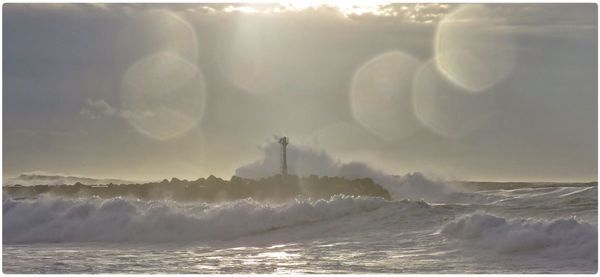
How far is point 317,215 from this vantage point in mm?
18828

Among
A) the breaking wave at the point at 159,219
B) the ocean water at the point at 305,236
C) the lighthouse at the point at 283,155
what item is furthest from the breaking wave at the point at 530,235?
the lighthouse at the point at 283,155

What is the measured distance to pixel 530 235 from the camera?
13.6m

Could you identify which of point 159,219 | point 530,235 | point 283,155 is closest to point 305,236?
point 159,219

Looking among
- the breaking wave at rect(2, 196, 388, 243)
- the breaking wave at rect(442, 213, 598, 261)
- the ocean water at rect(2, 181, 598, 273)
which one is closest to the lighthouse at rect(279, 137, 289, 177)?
the ocean water at rect(2, 181, 598, 273)

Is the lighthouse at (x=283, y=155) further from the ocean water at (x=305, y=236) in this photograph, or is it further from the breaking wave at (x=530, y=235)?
the breaking wave at (x=530, y=235)

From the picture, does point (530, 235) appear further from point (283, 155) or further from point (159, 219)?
point (283, 155)

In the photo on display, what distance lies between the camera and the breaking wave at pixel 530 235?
12.7 m

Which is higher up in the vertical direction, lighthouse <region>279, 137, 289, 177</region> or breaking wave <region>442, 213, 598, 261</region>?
lighthouse <region>279, 137, 289, 177</region>

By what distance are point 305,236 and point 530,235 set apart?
4.91 meters

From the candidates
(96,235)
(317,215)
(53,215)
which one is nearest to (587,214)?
(317,215)

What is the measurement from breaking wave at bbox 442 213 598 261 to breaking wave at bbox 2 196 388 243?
4.24 metres

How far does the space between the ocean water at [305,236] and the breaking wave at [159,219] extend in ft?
0.09

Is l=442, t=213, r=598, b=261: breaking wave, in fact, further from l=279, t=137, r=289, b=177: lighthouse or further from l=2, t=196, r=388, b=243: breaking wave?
l=279, t=137, r=289, b=177: lighthouse

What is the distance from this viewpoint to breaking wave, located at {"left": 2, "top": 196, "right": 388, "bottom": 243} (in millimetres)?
18000
